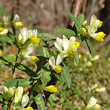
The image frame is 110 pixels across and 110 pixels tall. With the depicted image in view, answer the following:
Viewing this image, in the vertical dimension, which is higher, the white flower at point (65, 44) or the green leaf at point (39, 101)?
the white flower at point (65, 44)

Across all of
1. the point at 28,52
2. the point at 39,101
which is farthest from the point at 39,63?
the point at 39,101

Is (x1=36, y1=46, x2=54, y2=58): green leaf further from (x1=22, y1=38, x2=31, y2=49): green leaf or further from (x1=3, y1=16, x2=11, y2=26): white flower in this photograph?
(x1=3, y1=16, x2=11, y2=26): white flower

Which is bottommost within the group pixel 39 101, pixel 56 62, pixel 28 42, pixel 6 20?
pixel 39 101

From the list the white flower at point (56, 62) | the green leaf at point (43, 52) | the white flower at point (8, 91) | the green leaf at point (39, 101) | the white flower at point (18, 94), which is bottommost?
the green leaf at point (39, 101)

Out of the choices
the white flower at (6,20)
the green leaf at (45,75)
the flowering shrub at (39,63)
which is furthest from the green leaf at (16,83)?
the white flower at (6,20)

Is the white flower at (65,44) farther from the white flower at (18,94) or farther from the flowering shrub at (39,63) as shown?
the white flower at (18,94)

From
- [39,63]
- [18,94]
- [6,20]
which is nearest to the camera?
[18,94]

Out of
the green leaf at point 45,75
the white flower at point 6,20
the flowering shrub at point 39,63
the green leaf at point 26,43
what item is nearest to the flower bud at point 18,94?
the flowering shrub at point 39,63

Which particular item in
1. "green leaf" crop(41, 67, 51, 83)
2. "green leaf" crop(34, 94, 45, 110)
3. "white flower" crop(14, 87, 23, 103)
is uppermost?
"green leaf" crop(41, 67, 51, 83)

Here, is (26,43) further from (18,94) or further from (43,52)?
(18,94)

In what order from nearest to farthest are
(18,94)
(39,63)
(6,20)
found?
1. (18,94)
2. (39,63)
3. (6,20)

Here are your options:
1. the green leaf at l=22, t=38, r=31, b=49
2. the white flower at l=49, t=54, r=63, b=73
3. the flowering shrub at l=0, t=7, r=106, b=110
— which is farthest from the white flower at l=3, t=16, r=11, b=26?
the white flower at l=49, t=54, r=63, b=73

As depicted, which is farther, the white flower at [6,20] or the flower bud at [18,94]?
the white flower at [6,20]
